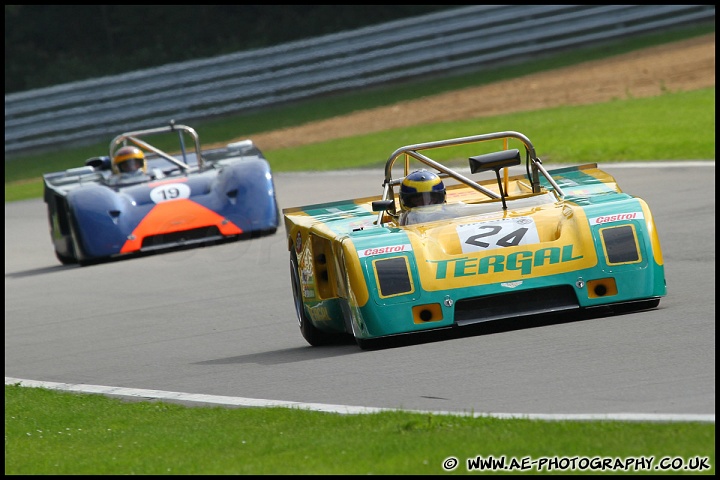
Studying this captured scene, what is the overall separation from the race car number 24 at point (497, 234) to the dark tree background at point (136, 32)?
33.6 metres

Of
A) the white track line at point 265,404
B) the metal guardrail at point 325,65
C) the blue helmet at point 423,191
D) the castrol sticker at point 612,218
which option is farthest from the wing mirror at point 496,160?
the metal guardrail at point 325,65

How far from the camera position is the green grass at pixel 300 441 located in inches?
208

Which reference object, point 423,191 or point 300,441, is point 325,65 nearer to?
point 423,191

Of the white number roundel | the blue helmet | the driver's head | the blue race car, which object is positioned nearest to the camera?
the blue helmet

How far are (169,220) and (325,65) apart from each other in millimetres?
17453

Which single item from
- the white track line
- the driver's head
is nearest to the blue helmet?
the white track line

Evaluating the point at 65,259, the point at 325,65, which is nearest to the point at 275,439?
the point at 65,259

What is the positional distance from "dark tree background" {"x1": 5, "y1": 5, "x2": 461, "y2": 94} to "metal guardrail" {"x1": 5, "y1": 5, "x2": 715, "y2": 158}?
8.74 m

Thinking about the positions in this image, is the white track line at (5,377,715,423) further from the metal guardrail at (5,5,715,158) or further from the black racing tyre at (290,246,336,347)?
the metal guardrail at (5,5,715,158)

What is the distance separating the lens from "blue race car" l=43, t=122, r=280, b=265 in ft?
54.0

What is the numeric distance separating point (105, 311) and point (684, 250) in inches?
197

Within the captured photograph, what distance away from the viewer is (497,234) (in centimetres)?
862

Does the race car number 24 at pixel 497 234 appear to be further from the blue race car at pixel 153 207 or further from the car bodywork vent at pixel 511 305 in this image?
the blue race car at pixel 153 207

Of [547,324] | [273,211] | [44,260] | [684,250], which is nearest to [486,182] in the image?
[684,250]
